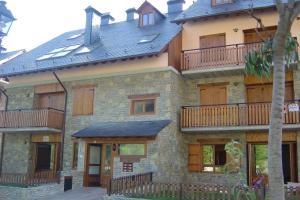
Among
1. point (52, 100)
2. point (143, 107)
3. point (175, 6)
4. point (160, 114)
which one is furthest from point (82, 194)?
point (175, 6)

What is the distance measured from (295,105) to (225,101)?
11.7 feet

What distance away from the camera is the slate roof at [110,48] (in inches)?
745

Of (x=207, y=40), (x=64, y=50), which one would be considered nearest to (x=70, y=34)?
(x=64, y=50)

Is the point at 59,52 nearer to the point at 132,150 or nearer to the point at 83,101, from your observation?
the point at 83,101

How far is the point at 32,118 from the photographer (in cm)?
2025

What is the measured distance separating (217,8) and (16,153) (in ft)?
44.6

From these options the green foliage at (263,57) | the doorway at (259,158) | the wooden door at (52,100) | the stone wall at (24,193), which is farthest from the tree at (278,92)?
the wooden door at (52,100)

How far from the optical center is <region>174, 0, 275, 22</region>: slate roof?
18.5 metres

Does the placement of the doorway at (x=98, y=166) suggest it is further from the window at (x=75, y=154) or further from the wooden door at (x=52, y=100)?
the wooden door at (x=52, y=100)

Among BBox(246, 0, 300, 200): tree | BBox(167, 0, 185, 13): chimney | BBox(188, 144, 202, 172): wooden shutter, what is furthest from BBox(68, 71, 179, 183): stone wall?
BBox(246, 0, 300, 200): tree

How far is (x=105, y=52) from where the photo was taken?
2028cm

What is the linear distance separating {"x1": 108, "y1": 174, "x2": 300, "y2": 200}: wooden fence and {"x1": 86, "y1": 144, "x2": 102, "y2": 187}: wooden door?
15.0ft

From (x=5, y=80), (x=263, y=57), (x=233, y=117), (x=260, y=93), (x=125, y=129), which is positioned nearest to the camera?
(x=263, y=57)

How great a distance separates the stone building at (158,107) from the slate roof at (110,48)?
0.33 ft
